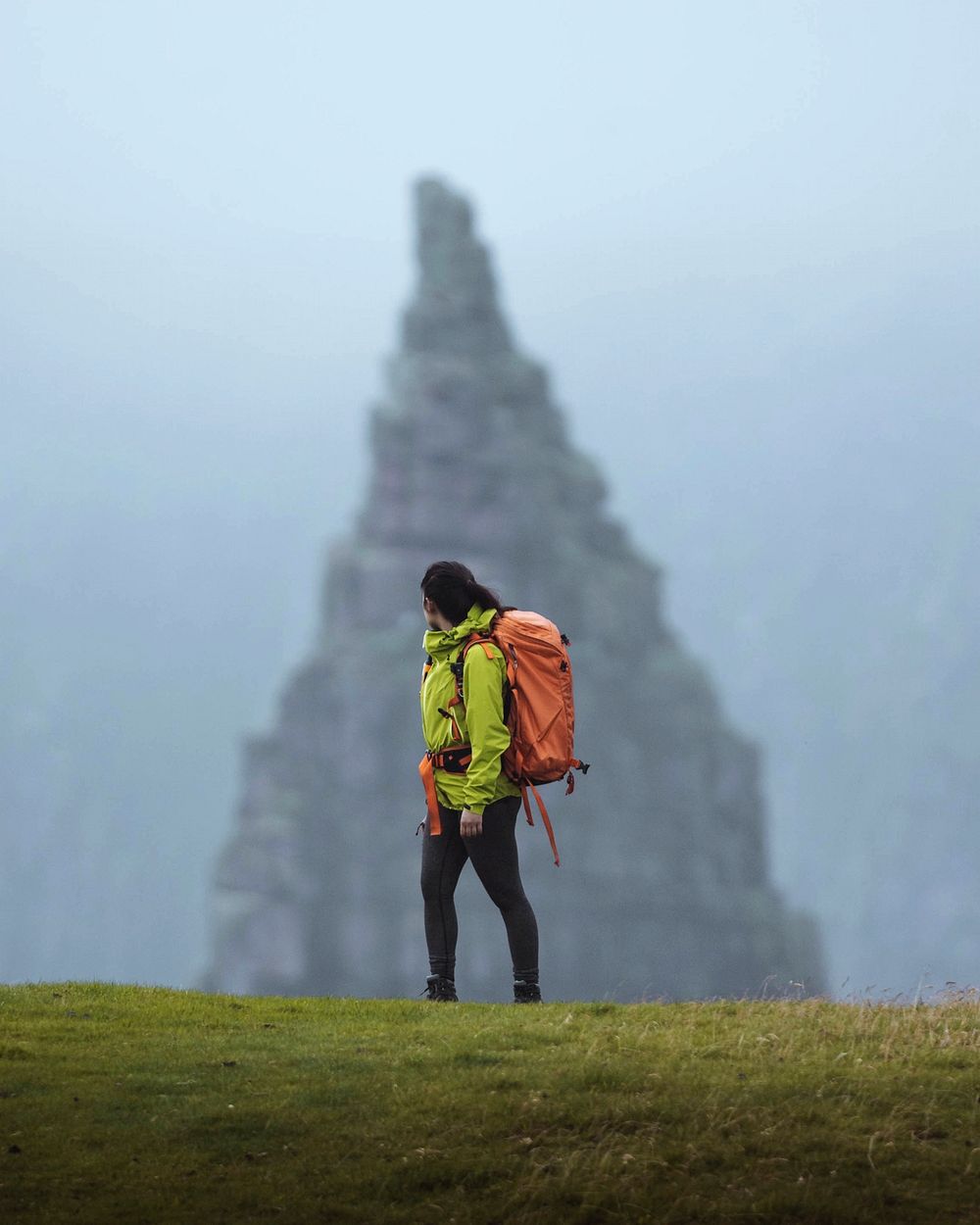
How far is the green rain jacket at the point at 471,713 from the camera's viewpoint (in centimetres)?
1083

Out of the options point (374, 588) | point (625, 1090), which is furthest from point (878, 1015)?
Result: point (374, 588)

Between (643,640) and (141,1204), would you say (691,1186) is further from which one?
(643,640)

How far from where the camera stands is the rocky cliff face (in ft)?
316

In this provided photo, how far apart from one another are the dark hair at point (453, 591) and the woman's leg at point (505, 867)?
1.41 metres

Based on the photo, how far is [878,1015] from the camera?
10875mm

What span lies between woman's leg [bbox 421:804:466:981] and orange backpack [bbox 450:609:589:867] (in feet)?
2.07

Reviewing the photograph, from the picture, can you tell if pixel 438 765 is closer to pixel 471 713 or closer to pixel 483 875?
pixel 471 713

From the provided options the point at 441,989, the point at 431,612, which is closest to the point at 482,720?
the point at 431,612

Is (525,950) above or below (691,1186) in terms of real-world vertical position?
above

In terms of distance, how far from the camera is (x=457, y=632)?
11039 mm

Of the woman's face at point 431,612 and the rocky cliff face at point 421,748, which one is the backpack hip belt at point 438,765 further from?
the rocky cliff face at point 421,748

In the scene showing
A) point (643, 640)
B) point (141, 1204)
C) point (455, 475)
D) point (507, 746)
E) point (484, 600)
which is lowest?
point (141, 1204)

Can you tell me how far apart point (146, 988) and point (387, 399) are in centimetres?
10078

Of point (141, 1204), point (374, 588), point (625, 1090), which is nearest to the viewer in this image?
point (141, 1204)
